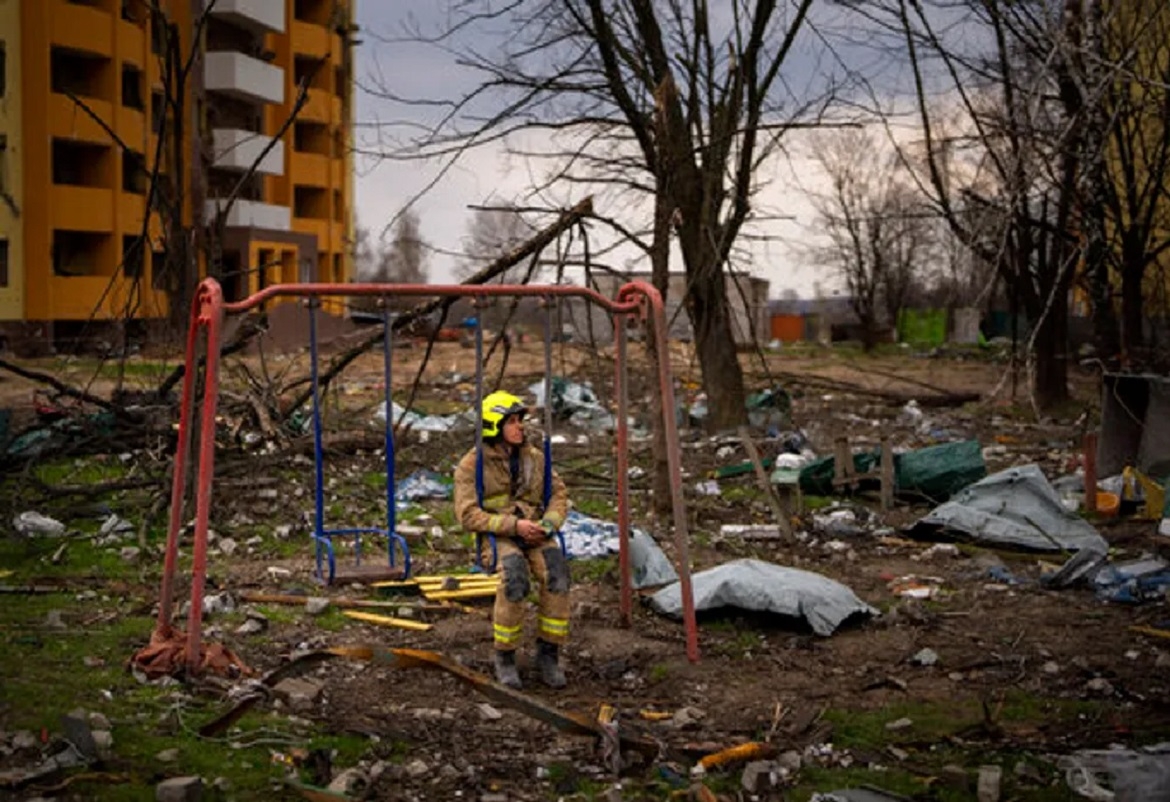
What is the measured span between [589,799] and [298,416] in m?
9.77

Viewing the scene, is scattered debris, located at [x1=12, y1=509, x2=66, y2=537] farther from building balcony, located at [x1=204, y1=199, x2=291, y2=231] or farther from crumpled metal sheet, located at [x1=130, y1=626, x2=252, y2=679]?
building balcony, located at [x1=204, y1=199, x2=291, y2=231]

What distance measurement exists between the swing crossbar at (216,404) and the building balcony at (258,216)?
30970mm

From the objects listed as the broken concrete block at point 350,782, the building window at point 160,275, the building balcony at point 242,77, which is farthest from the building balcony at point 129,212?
the broken concrete block at point 350,782

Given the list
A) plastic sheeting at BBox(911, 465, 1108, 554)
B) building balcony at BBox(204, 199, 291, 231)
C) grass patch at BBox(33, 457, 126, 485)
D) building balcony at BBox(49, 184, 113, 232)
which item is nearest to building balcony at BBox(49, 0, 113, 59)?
building balcony at BBox(49, 184, 113, 232)

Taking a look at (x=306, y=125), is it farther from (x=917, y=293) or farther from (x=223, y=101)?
(x=917, y=293)

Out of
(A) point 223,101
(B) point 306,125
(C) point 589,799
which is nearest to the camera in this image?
(C) point 589,799

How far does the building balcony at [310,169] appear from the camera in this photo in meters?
44.3

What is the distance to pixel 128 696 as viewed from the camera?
20.8ft

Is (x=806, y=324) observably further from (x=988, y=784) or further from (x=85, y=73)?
(x=988, y=784)

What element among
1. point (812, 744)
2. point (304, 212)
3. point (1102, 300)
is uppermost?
point (304, 212)

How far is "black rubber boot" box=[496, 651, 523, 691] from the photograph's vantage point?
22.6 feet

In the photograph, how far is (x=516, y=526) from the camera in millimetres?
6984

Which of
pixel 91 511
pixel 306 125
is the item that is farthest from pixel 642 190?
pixel 306 125

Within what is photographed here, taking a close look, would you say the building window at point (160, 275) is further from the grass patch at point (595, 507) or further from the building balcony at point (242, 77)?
the building balcony at point (242, 77)
